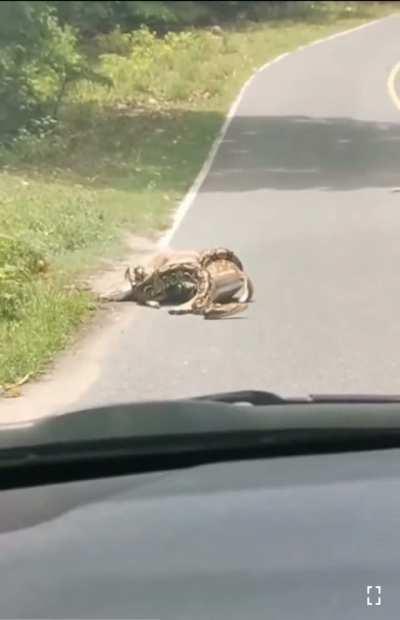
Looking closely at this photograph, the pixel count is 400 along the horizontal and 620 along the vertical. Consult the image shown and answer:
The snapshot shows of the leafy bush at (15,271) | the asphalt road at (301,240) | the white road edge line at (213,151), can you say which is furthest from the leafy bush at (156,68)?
the leafy bush at (15,271)

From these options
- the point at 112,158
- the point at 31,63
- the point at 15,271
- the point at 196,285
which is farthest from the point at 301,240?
the point at 31,63

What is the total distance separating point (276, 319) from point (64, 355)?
139 centimetres

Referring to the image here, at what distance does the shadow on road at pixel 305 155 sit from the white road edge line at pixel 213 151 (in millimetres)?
84

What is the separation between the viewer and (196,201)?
48.8ft

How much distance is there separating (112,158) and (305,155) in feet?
7.15

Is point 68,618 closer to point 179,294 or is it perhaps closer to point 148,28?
point 179,294

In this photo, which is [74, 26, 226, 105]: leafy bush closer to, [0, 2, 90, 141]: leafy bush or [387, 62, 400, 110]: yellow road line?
[0, 2, 90, 141]: leafy bush

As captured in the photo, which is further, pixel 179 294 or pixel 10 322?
pixel 179 294

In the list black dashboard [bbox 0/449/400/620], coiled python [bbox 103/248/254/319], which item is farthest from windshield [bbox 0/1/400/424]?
black dashboard [bbox 0/449/400/620]

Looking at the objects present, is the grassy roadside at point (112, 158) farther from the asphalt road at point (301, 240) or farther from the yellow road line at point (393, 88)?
the yellow road line at point (393, 88)

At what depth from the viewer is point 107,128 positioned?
56.1 ft

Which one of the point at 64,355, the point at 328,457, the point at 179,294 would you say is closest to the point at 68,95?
the point at 179,294

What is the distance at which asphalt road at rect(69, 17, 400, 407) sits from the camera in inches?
Answer: 325

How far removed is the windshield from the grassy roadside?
31mm
